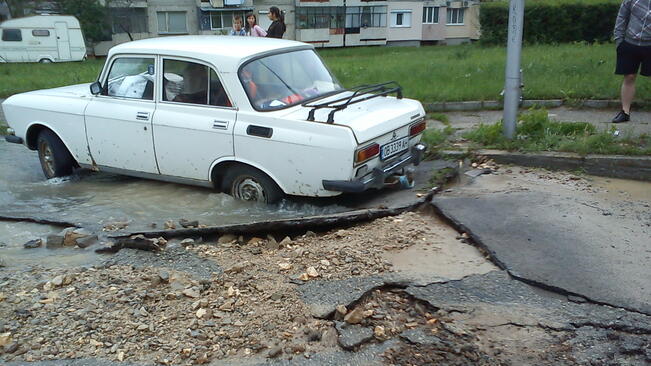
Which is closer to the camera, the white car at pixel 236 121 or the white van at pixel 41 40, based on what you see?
the white car at pixel 236 121

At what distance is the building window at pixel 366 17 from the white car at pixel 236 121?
1676 inches

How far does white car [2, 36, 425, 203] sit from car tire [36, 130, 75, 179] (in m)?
0.21

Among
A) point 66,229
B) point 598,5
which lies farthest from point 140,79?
point 598,5

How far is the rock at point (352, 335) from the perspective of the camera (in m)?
3.53

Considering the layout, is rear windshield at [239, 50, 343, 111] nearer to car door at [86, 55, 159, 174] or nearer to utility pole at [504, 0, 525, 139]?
car door at [86, 55, 159, 174]

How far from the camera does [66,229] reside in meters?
5.71

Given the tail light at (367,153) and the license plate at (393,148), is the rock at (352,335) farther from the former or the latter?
the license plate at (393,148)

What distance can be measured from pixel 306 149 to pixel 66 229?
2.38 meters

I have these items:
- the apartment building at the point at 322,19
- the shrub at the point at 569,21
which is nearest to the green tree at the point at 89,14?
the apartment building at the point at 322,19

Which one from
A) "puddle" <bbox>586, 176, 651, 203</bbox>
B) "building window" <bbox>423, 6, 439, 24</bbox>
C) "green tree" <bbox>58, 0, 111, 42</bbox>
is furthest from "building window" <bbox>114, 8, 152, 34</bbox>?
"puddle" <bbox>586, 176, 651, 203</bbox>

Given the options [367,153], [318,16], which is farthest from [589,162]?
[318,16]

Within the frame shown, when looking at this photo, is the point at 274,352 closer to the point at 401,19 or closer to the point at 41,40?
the point at 41,40

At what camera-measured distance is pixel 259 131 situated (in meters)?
5.86

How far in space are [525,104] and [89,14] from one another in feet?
128
